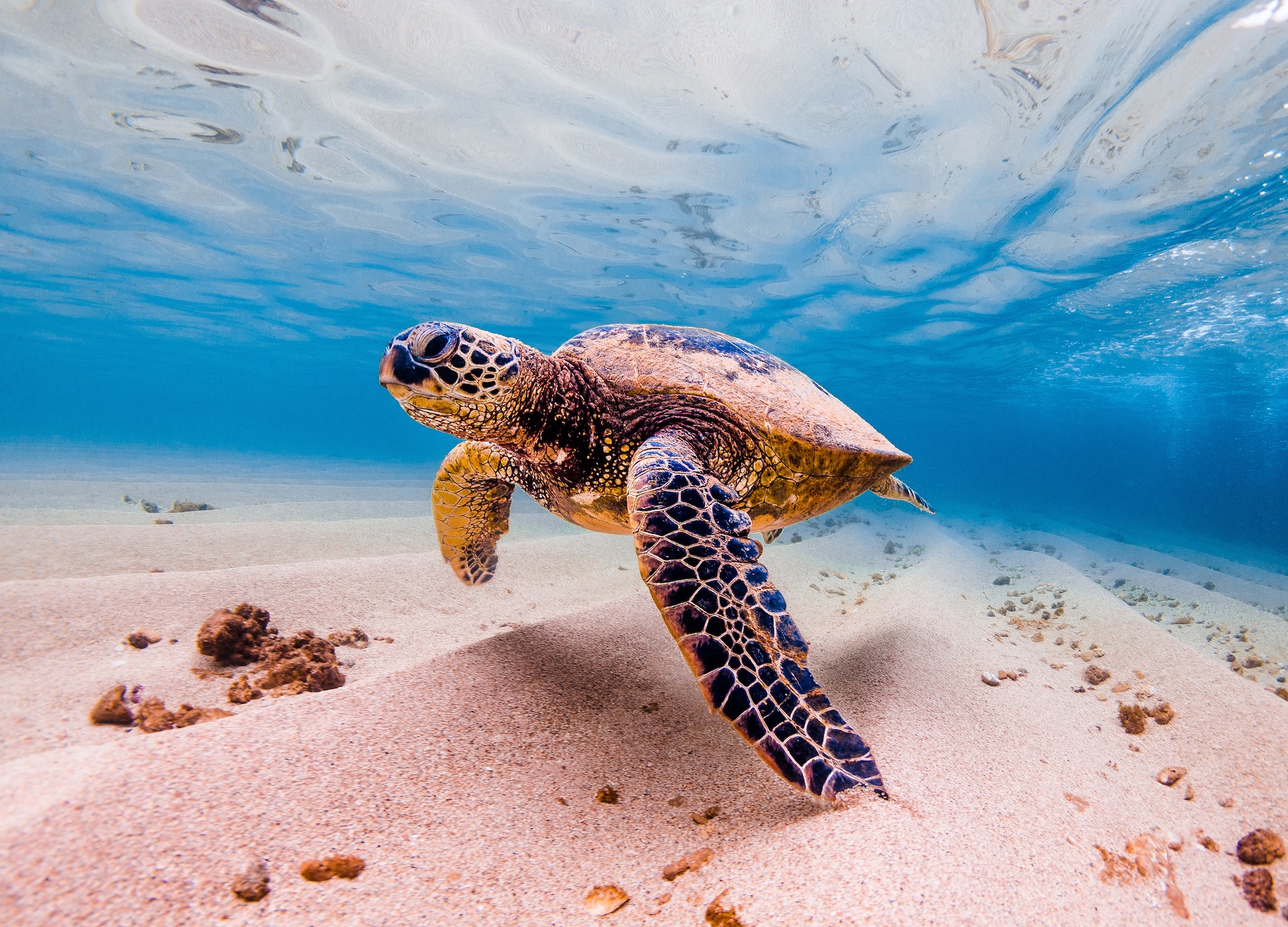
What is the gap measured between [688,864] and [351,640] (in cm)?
233

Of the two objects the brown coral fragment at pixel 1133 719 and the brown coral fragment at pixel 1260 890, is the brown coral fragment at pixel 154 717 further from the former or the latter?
the brown coral fragment at pixel 1133 719

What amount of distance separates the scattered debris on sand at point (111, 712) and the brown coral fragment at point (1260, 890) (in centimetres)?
392

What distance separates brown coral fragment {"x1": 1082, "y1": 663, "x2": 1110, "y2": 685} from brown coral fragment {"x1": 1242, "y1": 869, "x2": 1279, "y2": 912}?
1.65 meters

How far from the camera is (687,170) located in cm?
969

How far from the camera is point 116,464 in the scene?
18484 mm

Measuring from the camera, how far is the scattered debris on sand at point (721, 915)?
1.07 metres

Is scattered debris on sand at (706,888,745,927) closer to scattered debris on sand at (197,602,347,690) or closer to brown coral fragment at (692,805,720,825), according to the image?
brown coral fragment at (692,805,720,825)

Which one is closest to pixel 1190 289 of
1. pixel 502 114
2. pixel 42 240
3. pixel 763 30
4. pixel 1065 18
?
pixel 1065 18

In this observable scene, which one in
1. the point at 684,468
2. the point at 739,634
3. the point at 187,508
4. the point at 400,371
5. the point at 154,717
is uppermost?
the point at 400,371

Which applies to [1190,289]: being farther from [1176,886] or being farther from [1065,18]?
[1176,886]

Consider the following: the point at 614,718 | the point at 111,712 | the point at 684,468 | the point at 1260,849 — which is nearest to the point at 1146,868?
the point at 1260,849

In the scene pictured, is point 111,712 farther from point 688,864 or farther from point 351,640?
point 688,864

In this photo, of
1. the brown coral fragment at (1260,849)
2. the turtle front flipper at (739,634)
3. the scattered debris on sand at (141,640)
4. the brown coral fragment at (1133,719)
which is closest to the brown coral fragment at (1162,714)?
the brown coral fragment at (1133,719)

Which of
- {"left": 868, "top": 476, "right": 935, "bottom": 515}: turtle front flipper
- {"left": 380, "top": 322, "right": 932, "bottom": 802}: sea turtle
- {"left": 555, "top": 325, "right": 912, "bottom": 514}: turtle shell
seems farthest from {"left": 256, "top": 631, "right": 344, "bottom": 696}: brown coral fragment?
{"left": 868, "top": 476, "right": 935, "bottom": 515}: turtle front flipper
